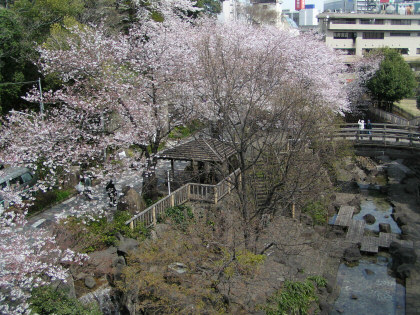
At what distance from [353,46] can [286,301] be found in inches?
1701

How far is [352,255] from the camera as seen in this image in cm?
1714

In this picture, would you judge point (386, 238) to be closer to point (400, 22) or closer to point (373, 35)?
point (373, 35)

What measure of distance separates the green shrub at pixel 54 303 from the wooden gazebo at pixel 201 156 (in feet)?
23.9

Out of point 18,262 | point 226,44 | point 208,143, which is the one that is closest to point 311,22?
point 226,44

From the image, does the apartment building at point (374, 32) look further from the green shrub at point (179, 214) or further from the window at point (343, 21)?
the green shrub at point (179, 214)

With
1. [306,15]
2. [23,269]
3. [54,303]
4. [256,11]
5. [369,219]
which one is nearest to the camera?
[23,269]

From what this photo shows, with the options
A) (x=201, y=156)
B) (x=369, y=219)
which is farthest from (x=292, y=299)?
(x=369, y=219)

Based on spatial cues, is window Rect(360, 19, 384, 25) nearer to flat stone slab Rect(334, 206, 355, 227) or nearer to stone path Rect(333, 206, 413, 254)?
flat stone slab Rect(334, 206, 355, 227)

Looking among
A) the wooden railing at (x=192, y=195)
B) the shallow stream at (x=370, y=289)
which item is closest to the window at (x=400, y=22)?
the shallow stream at (x=370, y=289)

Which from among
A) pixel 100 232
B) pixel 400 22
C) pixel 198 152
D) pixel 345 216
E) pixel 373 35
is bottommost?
pixel 345 216

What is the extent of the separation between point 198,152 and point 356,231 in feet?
27.4

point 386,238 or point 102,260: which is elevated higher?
point 102,260

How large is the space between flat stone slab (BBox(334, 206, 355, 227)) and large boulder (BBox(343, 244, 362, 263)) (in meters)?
2.20

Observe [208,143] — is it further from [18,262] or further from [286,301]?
[18,262]
